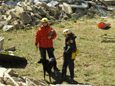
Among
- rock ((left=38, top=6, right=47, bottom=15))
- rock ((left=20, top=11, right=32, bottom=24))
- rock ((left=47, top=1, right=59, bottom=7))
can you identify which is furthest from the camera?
rock ((left=47, top=1, right=59, bottom=7))

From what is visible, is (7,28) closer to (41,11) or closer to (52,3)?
(41,11)

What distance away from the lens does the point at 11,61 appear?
779 cm

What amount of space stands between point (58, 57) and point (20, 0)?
10643mm

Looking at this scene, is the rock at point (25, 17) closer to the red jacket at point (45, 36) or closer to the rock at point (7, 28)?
the rock at point (7, 28)

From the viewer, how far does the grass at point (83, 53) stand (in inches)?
264

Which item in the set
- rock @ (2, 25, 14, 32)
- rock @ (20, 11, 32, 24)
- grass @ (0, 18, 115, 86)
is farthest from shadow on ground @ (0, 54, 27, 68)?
rock @ (20, 11, 32, 24)

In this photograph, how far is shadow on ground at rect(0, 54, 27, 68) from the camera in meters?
7.57

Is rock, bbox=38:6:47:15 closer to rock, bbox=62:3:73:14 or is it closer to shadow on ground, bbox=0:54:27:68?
rock, bbox=62:3:73:14

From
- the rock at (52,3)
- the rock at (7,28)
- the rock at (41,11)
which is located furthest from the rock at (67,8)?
the rock at (7,28)

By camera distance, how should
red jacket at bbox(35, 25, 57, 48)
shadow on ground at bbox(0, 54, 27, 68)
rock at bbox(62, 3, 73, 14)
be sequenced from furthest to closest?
1. rock at bbox(62, 3, 73, 14)
2. shadow on ground at bbox(0, 54, 27, 68)
3. red jacket at bbox(35, 25, 57, 48)

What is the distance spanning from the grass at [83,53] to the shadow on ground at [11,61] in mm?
313

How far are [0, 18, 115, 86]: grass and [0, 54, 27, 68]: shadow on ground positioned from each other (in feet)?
1.03

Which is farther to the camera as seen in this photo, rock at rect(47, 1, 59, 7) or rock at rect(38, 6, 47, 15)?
rock at rect(47, 1, 59, 7)

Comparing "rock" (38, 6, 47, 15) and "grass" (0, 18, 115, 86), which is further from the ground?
"rock" (38, 6, 47, 15)
